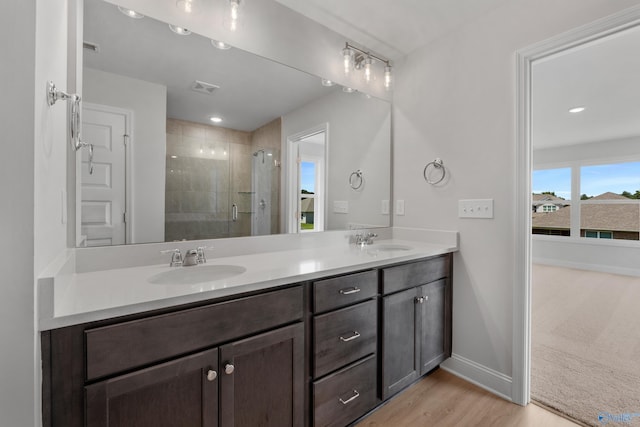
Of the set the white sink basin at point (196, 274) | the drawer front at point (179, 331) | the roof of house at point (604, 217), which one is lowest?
the drawer front at point (179, 331)

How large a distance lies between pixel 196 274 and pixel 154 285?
0.32 meters

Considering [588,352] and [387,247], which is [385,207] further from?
[588,352]

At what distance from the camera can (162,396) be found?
0.92 metres

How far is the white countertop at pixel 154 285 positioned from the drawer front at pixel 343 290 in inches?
1.7

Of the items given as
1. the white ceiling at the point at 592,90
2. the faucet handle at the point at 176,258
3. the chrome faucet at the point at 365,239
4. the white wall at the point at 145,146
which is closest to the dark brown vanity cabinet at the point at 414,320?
the chrome faucet at the point at 365,239

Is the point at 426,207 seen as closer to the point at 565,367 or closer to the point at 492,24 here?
the point at 492,24

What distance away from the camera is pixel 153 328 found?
89 centimetres

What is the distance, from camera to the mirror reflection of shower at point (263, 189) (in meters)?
1.74

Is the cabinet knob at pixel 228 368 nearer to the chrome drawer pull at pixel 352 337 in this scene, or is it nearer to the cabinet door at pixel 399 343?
the chrome drawer pull at pixel 352 337

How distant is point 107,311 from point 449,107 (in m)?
2.20

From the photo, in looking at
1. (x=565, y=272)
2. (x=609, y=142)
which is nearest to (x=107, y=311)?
(x=565, y=272)

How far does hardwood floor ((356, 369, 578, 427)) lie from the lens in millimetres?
1555

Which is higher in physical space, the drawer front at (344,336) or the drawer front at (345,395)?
the drawer front at (344,336)

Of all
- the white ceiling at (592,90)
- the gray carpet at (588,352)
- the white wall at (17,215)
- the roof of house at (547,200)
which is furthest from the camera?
the roof of house at (547,200)
